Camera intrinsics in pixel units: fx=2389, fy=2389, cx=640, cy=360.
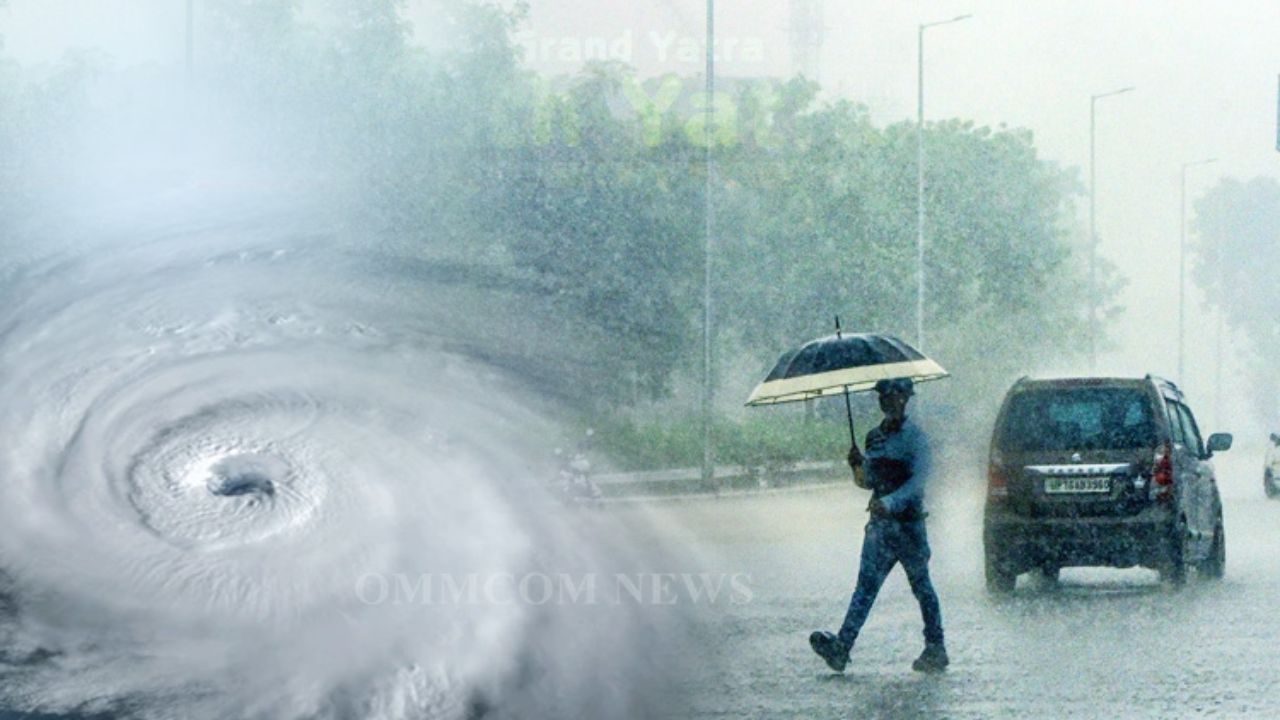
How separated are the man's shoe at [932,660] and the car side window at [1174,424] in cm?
606

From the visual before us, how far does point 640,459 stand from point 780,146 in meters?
20.7

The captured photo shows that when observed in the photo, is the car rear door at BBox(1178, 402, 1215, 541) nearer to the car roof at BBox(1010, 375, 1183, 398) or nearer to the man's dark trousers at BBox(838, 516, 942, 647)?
the car roof at BBox(1010, 375, 1183, 398)

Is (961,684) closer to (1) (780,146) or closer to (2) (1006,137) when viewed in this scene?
(1) (780,146)

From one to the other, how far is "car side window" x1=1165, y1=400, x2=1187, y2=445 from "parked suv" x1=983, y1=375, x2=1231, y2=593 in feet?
0.16

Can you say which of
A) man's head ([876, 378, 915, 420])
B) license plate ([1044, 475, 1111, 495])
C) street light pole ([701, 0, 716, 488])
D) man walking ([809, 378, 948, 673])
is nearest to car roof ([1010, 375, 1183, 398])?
license plate ([1044, 475, 1111, 495])

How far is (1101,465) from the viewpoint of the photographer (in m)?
17.6

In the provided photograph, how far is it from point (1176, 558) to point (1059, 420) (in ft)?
4.40

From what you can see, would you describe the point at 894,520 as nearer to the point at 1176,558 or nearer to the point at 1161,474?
the point at 1161,474

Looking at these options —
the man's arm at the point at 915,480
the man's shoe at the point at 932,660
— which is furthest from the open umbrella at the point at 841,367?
the man's shoe at the point at 932,660

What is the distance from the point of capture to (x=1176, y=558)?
17734 millimetres

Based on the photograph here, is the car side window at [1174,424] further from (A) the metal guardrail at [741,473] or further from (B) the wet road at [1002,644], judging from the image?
(A) the metal guardrail at [741,473]

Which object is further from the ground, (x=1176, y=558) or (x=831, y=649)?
(x=831, y=649)

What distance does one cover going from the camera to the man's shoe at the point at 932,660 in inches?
476

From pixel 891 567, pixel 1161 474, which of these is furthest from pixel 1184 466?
pixel 891 567
